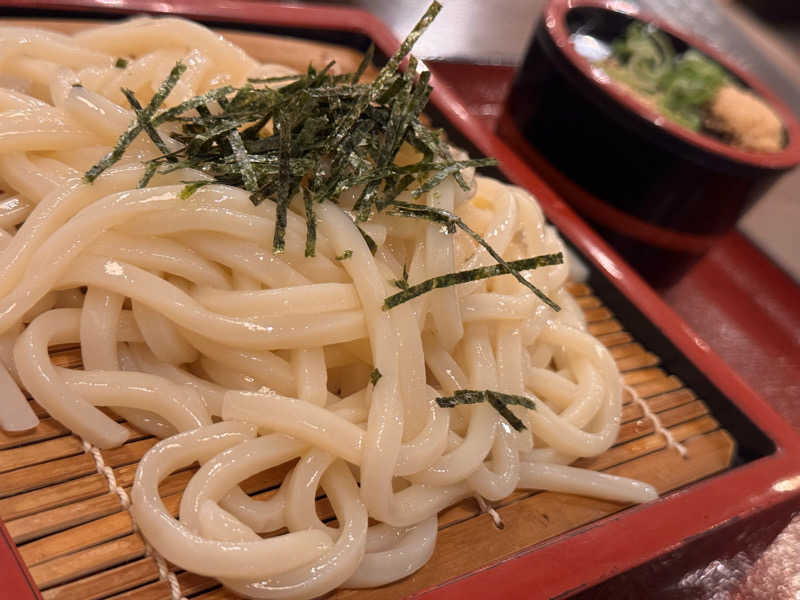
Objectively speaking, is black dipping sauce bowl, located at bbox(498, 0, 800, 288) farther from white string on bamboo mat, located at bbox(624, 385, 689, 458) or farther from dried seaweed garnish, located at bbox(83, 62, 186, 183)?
dried seaweed garnish, located at bbox(83, 62, 186, 183)

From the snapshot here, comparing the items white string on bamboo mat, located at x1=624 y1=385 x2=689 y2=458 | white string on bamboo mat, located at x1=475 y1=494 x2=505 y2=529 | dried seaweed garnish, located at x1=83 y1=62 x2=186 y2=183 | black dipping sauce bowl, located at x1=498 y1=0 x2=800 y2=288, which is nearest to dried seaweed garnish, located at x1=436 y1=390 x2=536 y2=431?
white string on bamboo mat, located at x1=475 y1=494 x2=505 y2=529

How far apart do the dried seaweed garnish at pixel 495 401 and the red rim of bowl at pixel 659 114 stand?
1.31m

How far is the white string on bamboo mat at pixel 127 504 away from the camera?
1154 millimetres

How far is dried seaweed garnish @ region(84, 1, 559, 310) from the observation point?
1.37m

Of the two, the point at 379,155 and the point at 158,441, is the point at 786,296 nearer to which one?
the point at 379,155

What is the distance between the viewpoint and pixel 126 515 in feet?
4.01

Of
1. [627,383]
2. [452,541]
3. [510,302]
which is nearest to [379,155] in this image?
[510,302]

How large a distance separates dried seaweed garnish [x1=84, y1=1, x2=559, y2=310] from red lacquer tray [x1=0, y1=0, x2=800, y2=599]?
0.51m

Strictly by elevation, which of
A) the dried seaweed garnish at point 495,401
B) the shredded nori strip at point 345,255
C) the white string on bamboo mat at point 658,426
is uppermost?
the shredded nori strip at point 345,255

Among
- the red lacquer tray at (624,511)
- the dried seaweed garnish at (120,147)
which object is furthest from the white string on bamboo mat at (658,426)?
the dried seaweed garnish at (120,147)

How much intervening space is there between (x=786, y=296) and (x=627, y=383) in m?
1.07

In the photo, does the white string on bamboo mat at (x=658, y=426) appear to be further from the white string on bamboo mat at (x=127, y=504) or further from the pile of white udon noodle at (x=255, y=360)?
the white string on bamboo mat at (x=127, y=504)

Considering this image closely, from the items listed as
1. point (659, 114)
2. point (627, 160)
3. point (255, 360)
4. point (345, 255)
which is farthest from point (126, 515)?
point (659, 114)

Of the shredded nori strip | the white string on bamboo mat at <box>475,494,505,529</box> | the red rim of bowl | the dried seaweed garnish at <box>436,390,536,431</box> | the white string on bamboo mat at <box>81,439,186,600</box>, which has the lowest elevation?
the white string on bamboo mat at <box>81,439,186,600</box>
